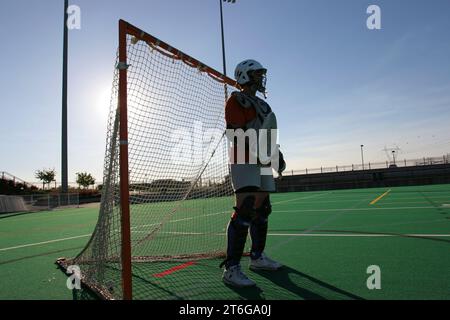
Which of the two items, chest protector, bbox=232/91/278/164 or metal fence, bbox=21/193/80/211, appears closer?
chest protector, bbox=232/91/278/164

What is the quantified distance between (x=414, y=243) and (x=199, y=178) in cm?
313

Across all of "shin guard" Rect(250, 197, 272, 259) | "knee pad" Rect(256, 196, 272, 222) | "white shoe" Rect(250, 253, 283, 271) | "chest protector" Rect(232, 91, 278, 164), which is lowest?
"white shoe" Rect(250, 253, 283, 271)

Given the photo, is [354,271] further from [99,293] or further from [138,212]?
[138,212]

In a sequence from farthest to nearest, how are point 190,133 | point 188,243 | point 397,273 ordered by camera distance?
point 188,243
point 190,133
point 397,273

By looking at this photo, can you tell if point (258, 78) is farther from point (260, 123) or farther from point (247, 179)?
point (247, 179)

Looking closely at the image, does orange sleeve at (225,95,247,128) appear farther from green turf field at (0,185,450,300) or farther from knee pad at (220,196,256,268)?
green turf field at (0,185,450,300)

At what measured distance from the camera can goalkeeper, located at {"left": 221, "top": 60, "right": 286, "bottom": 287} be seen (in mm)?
3213

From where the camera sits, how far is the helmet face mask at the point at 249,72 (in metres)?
3.58

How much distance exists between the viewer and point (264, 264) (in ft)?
11.9

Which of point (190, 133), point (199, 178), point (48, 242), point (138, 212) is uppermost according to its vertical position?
point (190, 133)

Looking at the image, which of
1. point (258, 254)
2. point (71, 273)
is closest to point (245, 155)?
point (258, 254)

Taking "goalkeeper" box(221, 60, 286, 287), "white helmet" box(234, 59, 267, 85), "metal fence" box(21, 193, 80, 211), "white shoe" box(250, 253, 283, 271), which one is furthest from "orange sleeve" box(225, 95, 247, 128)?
"metal fence" box(21, 193, 80, 211)

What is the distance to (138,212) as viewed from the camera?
4.61 m

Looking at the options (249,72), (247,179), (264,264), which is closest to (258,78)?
(249,72)
